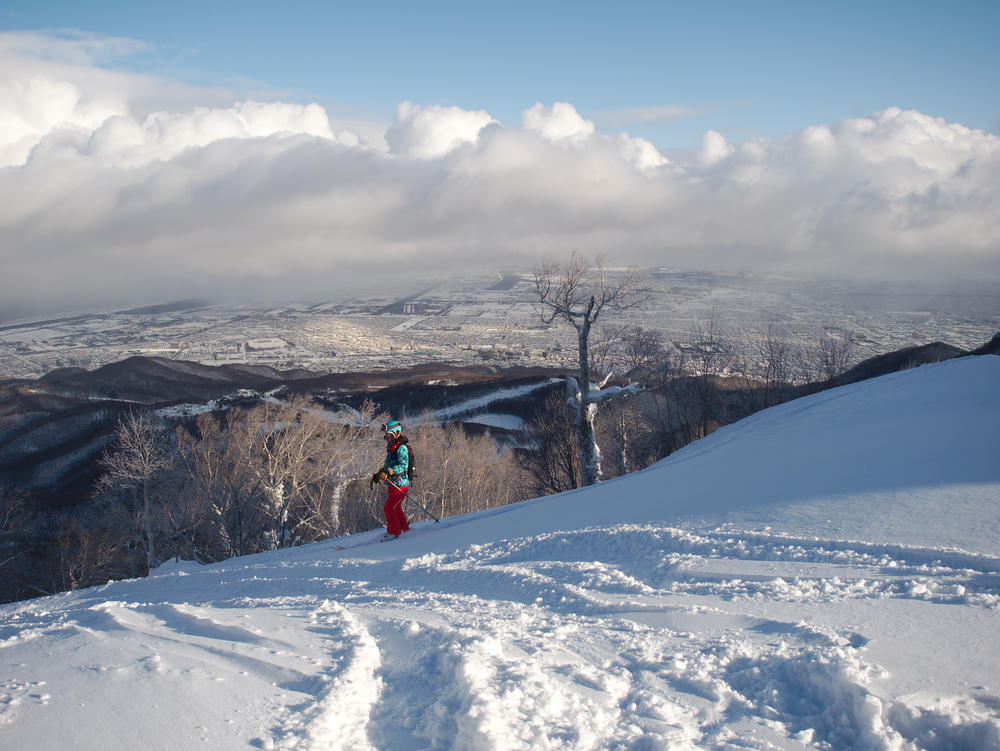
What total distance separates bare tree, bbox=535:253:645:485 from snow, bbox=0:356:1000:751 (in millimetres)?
10399

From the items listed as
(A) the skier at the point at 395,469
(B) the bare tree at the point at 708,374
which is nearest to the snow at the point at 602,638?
(A) the skier at the point at 395,469

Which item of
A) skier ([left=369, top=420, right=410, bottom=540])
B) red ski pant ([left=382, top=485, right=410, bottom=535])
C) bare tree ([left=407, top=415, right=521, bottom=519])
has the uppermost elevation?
skier ([left=369, top=420, right=410, bottom=540])

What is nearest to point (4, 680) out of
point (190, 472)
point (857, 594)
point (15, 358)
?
point (857, 594)

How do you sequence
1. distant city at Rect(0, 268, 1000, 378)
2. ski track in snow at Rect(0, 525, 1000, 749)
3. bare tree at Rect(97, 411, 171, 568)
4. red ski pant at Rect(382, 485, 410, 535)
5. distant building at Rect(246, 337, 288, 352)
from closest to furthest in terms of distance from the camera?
ski track in snow at Rect(0, 525, 1000, 749) < red ski pant at Rect(382, 485, 410, 535) < bare tree at Rect(97, 411, 171, 568) < distant city at Rect(0, 268, 1000, 378) < distant building at Rect(246, 337, 288, 352)

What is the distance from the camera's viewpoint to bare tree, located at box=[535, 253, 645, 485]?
19609 mm

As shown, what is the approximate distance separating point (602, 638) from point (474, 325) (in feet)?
307

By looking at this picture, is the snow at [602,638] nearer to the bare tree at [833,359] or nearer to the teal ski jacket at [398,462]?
the teal ski jacket at [398,462]

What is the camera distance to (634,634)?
15.9 feet

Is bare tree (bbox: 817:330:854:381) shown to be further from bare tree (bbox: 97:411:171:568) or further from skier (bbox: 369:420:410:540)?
bare tree (bbox: 97:411:171:568)

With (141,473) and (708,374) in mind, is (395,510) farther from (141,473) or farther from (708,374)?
(708,374)

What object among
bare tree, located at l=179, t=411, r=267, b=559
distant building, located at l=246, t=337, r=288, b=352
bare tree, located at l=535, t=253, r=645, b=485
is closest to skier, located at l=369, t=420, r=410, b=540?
bare tree, located at l=535, t=253, r=645, b=485

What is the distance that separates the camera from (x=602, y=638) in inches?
189

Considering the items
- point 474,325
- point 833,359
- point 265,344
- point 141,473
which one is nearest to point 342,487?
point 141,473

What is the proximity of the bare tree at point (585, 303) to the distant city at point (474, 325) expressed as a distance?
22.4 m
